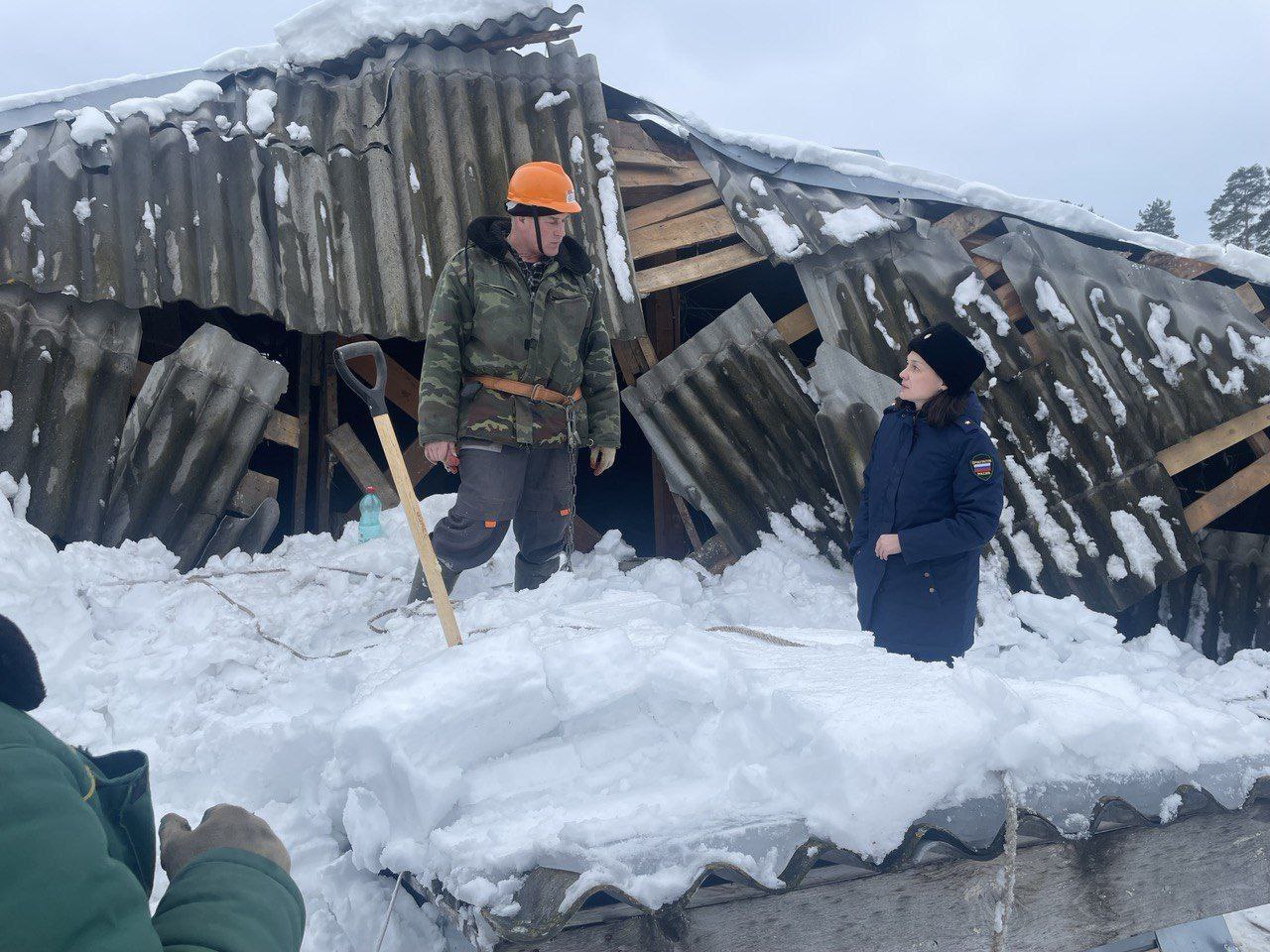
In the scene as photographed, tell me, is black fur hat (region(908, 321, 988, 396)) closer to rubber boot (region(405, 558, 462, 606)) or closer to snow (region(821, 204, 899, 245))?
snow (region(821, 204, 899, 245))

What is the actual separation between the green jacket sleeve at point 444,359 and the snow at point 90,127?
2.33 m

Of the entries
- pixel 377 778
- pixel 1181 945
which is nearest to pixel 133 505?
pixel 377 778

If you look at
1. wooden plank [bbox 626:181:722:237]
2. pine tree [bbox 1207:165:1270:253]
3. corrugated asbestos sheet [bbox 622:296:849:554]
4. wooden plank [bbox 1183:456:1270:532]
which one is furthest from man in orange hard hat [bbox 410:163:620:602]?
pine tree [bbox 1207:165:1270:253]

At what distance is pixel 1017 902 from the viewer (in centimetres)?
171

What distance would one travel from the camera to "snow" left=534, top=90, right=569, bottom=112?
15.8ft

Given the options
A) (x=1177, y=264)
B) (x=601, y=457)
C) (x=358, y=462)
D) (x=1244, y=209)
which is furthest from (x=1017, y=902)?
(x=1244, y=209)

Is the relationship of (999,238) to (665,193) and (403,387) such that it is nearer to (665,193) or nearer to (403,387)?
(665,193)

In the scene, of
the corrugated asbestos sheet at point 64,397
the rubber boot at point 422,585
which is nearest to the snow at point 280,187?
the corrugated asbestos sheet at point 64,397

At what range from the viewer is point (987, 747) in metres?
1.61

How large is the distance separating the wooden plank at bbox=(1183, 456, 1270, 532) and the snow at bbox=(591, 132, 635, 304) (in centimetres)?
352

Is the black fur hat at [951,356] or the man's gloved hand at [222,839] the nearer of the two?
the man's gloved hand at [222,839]

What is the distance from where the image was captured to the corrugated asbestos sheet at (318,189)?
4.01 metres

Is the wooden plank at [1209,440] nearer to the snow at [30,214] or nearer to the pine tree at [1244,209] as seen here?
the snow at [30,214]

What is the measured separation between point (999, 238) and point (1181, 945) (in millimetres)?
3532
